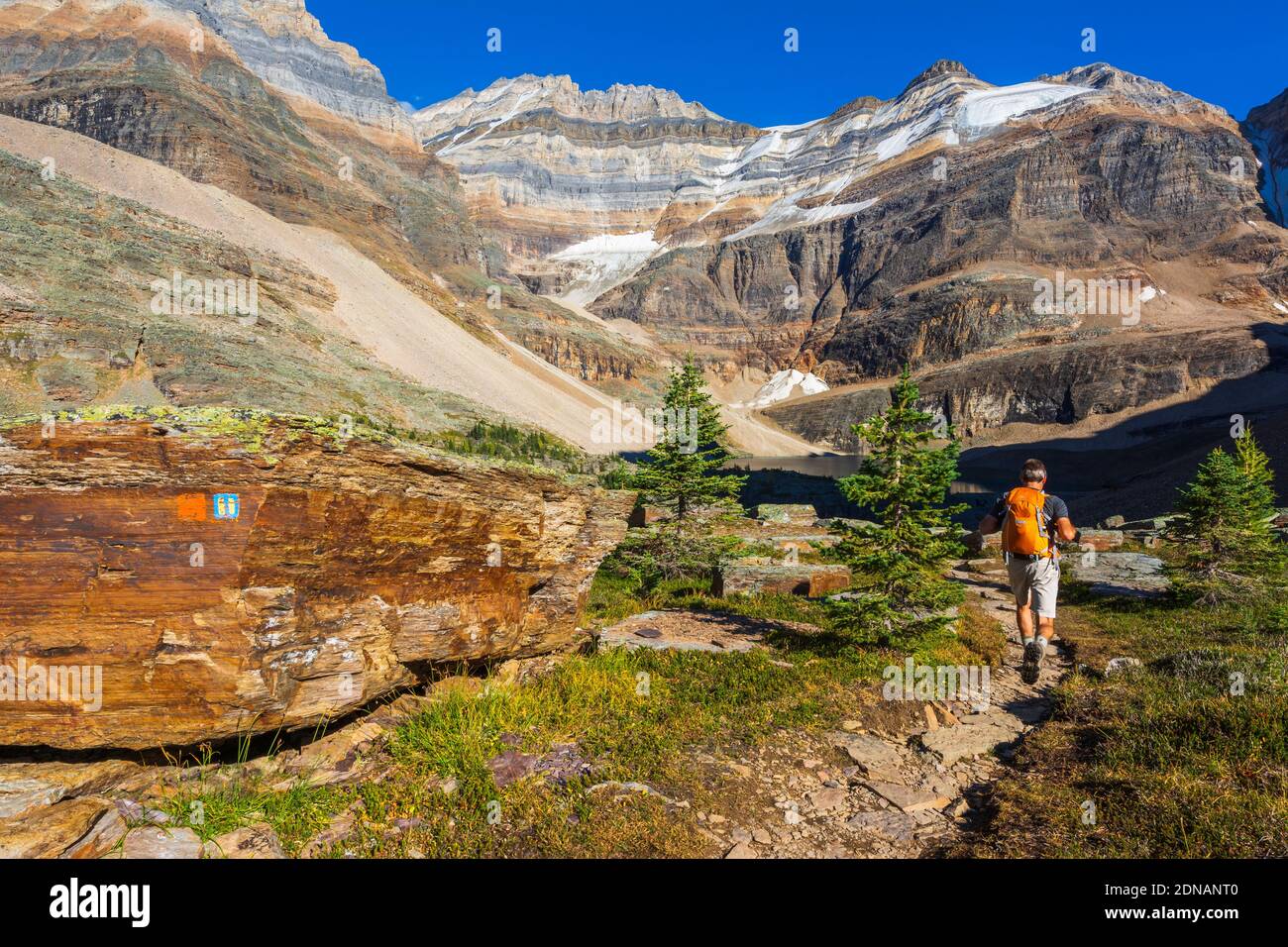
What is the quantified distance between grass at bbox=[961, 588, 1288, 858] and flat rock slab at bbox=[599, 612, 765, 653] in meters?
4.25

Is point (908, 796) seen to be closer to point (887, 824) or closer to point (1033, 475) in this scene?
point (887, 824)

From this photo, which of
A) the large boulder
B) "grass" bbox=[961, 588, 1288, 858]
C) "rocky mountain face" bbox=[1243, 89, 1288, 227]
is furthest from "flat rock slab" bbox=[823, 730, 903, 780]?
"rocky mountain face" bbox=[1243, 89, 1288, 227]

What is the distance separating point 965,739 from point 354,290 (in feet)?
284

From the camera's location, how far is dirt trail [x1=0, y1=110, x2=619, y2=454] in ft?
229

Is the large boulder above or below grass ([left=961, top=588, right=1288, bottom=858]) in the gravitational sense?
above

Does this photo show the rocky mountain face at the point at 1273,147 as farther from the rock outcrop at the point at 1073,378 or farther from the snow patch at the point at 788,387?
the snow patch at the point at 788,387

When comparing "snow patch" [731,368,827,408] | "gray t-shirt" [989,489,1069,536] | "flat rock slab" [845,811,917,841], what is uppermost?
"snow patch" [731,368,827,408]

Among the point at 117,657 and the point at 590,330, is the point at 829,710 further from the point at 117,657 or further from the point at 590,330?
the point at 590,330

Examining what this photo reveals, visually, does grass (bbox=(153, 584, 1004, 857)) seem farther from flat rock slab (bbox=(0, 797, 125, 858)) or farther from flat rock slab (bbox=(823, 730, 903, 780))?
flat rock slab (bbox=(0, 797, 125, 858))

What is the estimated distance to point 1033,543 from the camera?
8008 millimetres

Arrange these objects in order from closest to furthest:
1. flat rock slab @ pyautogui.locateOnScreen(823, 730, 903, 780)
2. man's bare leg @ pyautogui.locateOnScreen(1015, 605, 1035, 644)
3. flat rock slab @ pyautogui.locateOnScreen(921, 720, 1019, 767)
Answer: flat rock slab @ pyautogui.locateOnScreen(823, 730, 903, 780)
flat rock slab @ pyautogui.locateOnScreen(921, 720, 1019, 767)
man's bare leg @ pyautogui.locateOnScreen(1015, 605, 1035, 644)

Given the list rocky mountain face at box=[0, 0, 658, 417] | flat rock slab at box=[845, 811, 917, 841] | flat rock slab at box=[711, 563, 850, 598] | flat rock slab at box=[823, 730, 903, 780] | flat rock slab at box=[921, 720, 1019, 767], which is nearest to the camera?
flat rock slab at box=[845, 811, 917, 841]

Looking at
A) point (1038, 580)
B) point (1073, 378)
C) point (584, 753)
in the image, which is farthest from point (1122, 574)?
point (1073, 378)

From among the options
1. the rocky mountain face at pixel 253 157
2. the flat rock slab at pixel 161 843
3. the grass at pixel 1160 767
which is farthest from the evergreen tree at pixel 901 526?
the rocky mountain face at pixel 253 157
